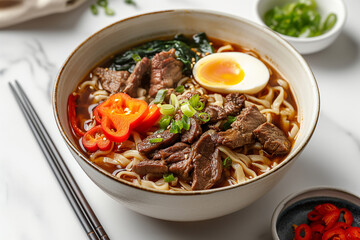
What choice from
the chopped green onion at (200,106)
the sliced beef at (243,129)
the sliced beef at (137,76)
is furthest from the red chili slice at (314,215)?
the sliced beef at (137,76)

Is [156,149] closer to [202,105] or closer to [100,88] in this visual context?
[202,105]

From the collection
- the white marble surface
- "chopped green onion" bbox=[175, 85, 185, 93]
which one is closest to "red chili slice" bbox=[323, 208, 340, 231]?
the white marble surface

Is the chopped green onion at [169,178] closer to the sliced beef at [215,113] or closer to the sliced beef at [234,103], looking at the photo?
the sliced beef at [215,113]

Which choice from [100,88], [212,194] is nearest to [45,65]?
[100,88]

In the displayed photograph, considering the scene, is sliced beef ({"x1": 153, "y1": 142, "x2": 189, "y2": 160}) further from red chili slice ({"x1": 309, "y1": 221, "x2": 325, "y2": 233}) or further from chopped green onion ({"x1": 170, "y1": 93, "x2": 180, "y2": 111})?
red chili slice ({"x1": 309, "y1": 221, "x2": 325, "y2": 233})

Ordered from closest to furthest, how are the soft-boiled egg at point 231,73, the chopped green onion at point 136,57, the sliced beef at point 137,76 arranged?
the sliced beef at point 137,76 → the soft-boiled egg at point 231,73 → the chopped green onion at point 136,57

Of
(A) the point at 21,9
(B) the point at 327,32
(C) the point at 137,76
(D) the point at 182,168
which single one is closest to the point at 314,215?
(D) the point at 182,168
